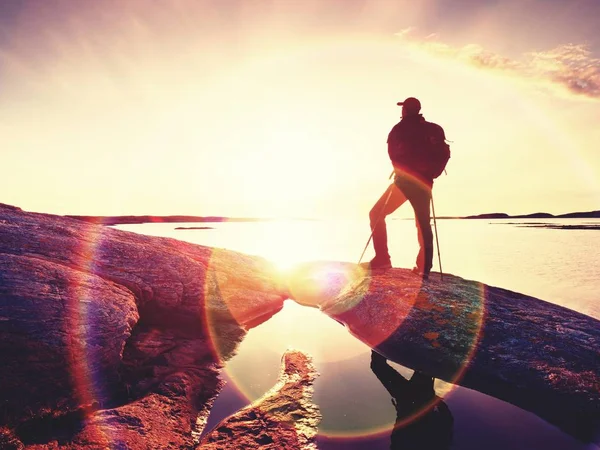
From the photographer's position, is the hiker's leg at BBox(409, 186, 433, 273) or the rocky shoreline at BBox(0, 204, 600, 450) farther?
the hiker's leg at BBox(409, 186, 433, 273)

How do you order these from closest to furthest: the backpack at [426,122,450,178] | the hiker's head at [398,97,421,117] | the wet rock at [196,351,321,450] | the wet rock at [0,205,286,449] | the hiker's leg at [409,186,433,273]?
the wet rock at [0,205,286,449] → the wet rock at [196,351,321,450] → the backpack at [426,122,450,178] → the hiker's head at [398,97,421,117] → the hiker's leg at [409,186,433,273]

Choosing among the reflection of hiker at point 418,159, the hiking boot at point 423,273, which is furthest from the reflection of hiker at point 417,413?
the reflection of hiker at point 418,159

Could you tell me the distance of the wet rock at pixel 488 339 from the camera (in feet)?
17.2

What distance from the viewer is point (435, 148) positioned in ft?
29.2

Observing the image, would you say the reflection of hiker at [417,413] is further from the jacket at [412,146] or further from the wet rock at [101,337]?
the jacket at [412,146]

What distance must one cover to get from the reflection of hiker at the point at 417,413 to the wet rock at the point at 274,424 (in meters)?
1.23

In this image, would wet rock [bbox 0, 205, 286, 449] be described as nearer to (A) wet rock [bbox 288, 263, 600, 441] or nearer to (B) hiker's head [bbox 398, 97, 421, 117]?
(A) wet rock [bbox 288, 263, 600, 441]

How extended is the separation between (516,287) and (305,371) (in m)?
17.2

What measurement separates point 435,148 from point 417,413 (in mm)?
6528

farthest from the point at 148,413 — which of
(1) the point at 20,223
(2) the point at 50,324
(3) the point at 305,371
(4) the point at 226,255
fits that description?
(4) the point at 226,255

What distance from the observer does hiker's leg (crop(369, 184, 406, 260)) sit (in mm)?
10024

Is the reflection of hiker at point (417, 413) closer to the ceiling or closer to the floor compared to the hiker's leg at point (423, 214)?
closer to the floor

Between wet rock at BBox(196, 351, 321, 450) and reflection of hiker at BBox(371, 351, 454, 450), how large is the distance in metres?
1.23

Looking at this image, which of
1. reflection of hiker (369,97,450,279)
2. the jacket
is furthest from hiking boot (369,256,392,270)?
the jacket
